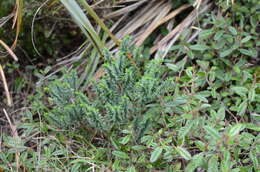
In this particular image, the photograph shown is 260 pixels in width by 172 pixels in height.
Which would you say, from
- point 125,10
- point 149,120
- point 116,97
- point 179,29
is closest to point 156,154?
point 149,120

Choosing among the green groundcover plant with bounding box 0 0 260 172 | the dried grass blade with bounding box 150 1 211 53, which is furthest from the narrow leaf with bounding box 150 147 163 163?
the dried grass blade with bounding box 150 1 211 53

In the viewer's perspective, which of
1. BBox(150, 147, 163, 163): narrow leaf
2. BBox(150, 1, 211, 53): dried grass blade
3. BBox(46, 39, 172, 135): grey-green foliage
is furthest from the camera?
BBox(150, 1, 211, 53): dried grass blade

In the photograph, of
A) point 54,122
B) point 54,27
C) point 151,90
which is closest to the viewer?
point 151,90

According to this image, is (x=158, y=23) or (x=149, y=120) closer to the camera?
(x=149, y=120)

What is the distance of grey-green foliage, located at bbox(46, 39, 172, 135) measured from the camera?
1.43 m

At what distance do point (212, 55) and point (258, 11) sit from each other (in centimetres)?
33

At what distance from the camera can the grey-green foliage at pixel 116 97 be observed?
56.2 inches

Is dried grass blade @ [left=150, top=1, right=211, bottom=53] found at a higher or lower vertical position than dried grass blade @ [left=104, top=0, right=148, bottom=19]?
lower

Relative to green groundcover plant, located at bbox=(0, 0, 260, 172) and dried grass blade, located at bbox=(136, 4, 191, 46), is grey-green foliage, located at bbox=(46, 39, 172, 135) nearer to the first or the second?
green groundcover plant, located at bbox=(0, 0, 260, 172)

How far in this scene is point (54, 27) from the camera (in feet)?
7.12

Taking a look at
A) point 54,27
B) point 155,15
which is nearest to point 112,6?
point 155,15

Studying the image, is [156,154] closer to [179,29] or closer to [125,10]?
[179,29]

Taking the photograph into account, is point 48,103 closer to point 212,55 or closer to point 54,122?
point 54,122

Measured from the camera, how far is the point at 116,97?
1.51m
